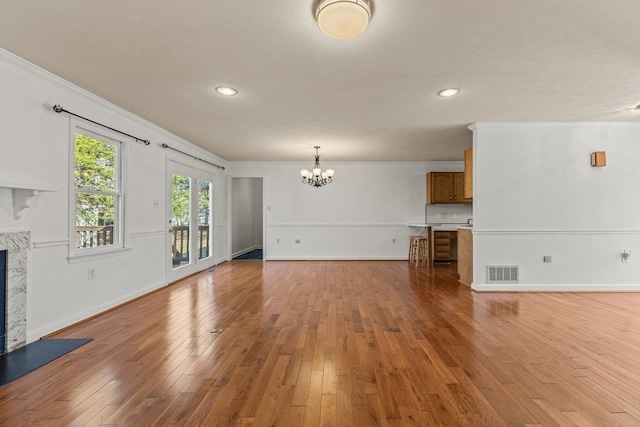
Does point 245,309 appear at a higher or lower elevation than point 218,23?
lower

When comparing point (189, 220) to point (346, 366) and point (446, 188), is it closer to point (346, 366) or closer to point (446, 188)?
point (346, 366)

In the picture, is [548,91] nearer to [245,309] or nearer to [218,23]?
[218,23]

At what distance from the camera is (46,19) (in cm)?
213

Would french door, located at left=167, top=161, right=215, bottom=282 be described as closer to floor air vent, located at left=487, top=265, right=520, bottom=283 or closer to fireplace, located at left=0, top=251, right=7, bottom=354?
fireplace, located at left=0, top=251, right=7, bottom=354

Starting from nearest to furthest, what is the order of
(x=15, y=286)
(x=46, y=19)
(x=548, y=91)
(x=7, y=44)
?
1. (x=46, y=19)
2. (x=7, y=44)
3. (x=15, y=286)
4. (x=548, y=91)

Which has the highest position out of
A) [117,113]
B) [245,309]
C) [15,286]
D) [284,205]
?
[117,113]

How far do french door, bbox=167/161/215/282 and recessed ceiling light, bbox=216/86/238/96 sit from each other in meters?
2.31

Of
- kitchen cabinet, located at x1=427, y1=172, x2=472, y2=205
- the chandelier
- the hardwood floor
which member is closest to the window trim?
the hardwood floor

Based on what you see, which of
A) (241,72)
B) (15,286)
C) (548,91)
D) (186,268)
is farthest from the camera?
(186,268)

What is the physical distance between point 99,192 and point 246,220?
20.7ft

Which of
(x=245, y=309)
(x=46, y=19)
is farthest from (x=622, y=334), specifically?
(x=46, y=19)

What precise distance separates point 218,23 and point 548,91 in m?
3.44

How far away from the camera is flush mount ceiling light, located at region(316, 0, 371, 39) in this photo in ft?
6.16

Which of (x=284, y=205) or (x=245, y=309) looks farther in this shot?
(x=284, y=205)
